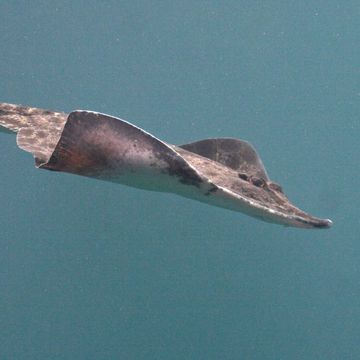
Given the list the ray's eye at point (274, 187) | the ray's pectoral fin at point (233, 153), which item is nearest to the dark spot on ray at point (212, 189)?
the ray's eye at point (274, 187)

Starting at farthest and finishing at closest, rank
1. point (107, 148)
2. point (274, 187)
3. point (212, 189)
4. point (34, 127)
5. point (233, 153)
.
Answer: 1. point (233, 153)
2. point (34, 127)
3. point (274, 187)
4. point (212, 189)
5. point (107, 148)

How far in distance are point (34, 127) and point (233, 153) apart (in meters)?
3.32

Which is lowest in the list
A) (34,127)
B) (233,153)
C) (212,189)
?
(212,189)

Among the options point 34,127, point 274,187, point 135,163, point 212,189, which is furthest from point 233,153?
point 135,163

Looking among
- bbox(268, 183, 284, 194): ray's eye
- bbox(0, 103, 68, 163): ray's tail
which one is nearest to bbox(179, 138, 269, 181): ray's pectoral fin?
bbox(268, 183, 284, 194): ray's eye

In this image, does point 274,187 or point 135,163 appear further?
point 274,187

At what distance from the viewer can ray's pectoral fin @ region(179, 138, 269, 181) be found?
23.8ft

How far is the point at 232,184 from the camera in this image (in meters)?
5.00

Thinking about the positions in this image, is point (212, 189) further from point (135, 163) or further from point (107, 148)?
point (107, 148)

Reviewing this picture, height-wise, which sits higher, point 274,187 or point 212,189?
point 274,187

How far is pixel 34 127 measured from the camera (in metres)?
5.75

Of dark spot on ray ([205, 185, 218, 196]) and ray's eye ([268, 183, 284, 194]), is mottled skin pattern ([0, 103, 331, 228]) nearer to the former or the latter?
dark spot on ray ([205, 185, 218, 196])

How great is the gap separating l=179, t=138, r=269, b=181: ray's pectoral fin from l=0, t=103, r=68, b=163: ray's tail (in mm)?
2460

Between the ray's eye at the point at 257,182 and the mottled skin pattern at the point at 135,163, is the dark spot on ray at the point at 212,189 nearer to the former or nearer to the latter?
the mottled skin pattern at the point at 135,163
